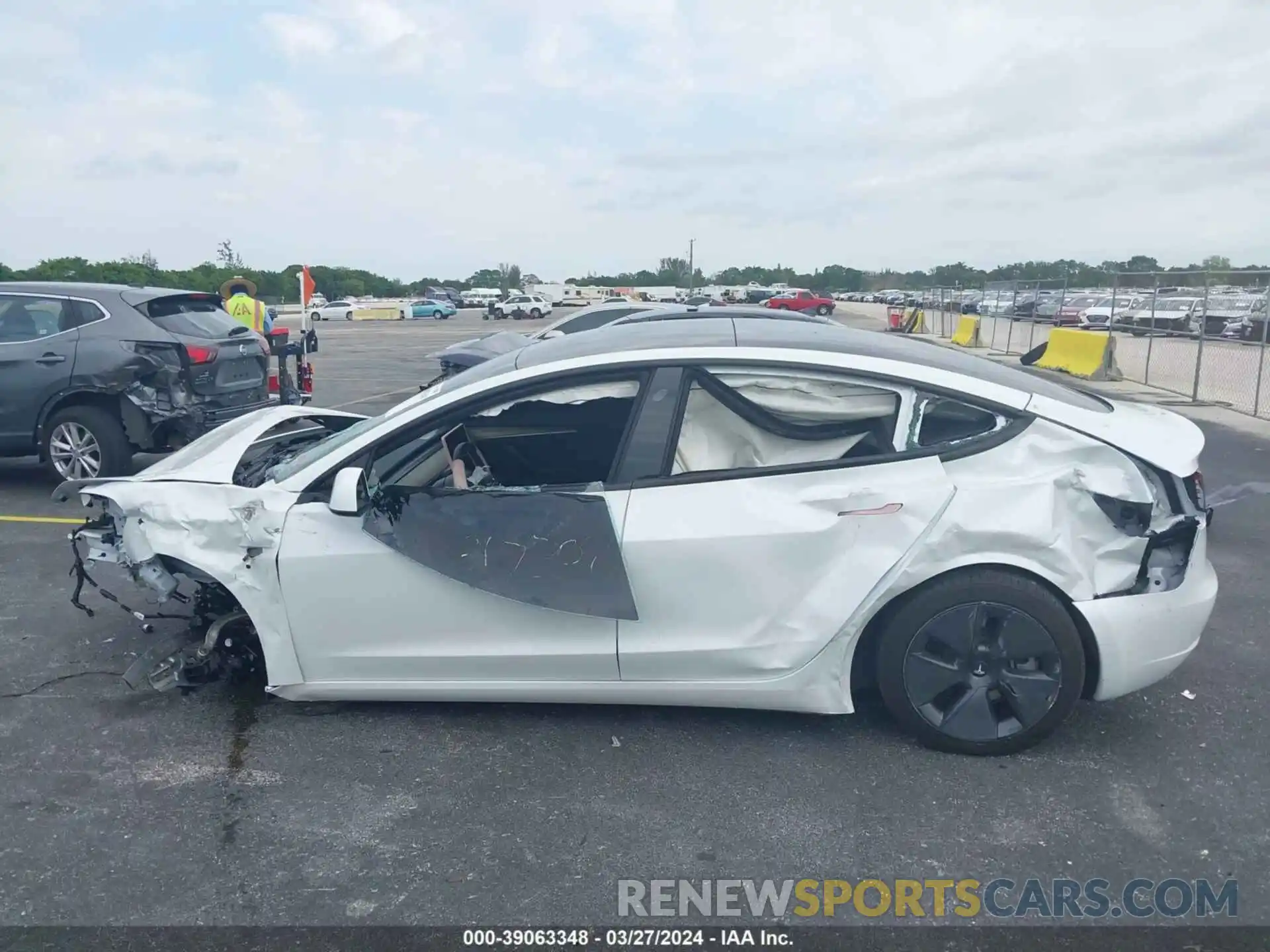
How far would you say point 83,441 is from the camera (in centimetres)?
832

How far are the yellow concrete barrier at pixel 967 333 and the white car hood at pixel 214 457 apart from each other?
86.2ft

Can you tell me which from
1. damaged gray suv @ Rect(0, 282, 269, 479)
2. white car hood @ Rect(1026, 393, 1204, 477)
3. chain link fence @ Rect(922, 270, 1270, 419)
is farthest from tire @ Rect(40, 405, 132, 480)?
chain link fence @ Rect(922, 270, 1270, 419)

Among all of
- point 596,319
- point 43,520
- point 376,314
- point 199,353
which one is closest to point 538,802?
point 43,520

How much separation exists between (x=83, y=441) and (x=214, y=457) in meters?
4.60

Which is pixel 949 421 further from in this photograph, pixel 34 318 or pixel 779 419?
pixel 34 318

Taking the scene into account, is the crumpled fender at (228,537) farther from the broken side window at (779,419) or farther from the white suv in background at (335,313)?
the white suv in background at (335,313)

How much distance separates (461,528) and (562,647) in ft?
1.91

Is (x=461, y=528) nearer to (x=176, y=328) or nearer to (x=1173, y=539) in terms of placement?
(x=1173, y=539)

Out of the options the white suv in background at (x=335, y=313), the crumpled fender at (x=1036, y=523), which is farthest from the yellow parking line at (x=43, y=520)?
the white suv in background at (x=335, y=313)

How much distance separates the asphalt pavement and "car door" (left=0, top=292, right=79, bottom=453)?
170 inches

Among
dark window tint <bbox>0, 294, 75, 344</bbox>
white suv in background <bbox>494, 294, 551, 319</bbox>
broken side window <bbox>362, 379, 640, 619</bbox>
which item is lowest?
white suv in background <bbox>494, 294, 551, 319</bbox>

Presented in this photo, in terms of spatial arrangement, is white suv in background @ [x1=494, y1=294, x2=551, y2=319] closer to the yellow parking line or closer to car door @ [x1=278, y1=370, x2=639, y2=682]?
the yellow parking line

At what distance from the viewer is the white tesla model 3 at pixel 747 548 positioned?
3701 mm

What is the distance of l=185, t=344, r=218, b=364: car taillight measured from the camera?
8.53m
